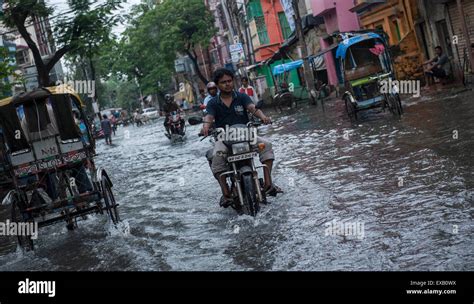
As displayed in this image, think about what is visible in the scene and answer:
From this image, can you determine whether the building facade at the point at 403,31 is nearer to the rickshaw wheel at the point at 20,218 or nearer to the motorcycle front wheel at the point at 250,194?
the motorcycle front wheel at the point at 250,194

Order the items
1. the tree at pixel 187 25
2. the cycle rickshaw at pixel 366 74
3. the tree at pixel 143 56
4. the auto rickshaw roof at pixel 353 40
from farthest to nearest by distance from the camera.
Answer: the tree at pixel 143 56 → the tree at pixel 187 25 → the auto rickshaw roof at pixel 353 40 → the cycle rickshaw at pixel 366 74

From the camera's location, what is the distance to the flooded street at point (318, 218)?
21.4 ft

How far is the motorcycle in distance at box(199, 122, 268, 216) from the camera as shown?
878cm

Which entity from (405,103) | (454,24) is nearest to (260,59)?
(454,24)

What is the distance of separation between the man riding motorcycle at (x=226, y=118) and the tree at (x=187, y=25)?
53940mm

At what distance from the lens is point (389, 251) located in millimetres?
6285

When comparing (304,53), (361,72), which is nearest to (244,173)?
(361,72)

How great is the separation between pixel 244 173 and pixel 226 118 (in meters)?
0.96

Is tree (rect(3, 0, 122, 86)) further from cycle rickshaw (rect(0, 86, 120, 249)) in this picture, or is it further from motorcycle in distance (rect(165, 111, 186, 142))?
cycle rickshaw (rect(0, 86, 120, 249))

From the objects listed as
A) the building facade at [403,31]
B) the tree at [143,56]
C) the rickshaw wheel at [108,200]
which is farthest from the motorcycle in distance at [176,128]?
the tree at [143,56]

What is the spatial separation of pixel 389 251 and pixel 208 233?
2.89 m

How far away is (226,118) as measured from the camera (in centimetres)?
942

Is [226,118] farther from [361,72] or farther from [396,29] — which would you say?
[396,29]
